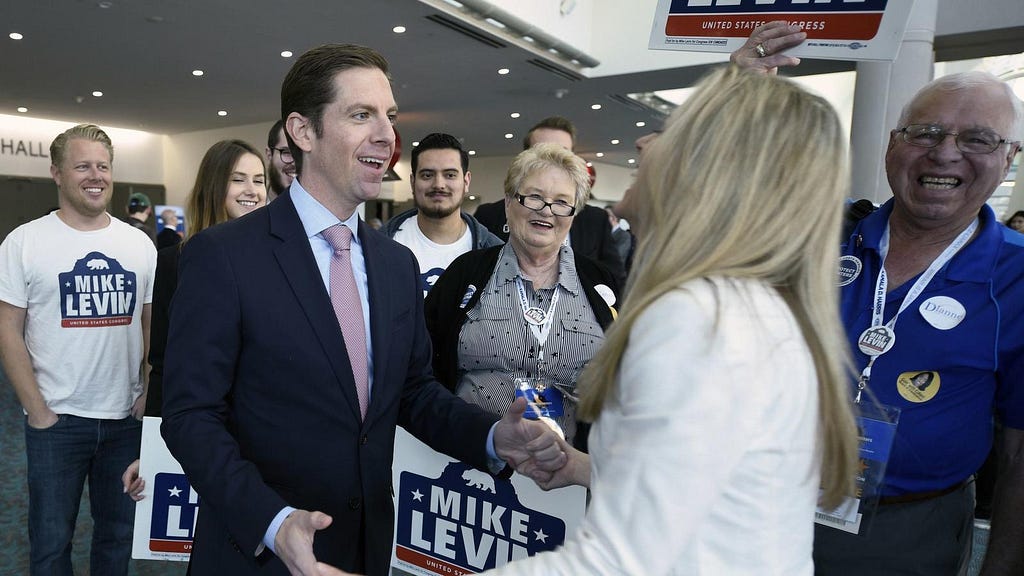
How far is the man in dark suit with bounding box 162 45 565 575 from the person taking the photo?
1295 mm

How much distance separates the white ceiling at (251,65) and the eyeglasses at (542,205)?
580 cm

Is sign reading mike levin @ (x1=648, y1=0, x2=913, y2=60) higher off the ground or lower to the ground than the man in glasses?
higher

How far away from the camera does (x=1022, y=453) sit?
5.15ft

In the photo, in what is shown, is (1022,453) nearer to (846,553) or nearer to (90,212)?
(846,553)

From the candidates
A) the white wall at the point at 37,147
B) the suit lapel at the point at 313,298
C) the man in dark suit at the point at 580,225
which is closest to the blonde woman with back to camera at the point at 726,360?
the suit lapel at the point at 313,298

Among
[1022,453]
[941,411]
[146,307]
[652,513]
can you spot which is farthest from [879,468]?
[146,307]

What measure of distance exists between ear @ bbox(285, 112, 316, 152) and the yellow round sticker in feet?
4.97

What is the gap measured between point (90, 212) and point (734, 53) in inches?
98.6

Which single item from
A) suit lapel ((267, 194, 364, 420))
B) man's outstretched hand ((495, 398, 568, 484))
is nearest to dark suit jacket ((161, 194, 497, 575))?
suit lapel ((267, 194, 364, 420))

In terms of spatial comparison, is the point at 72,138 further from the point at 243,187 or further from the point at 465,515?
the point at 465,515

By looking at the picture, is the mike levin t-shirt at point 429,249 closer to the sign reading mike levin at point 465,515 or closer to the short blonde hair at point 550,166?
the short blonde hair at point 550,166

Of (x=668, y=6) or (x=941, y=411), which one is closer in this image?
(x=941, y=411)

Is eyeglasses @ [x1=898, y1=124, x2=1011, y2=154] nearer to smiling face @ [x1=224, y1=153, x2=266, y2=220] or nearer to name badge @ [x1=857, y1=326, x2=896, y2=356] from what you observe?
name badge @ [x1=857, y1=326, x2=896, y2=356]

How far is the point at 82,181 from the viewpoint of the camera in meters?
2.62
